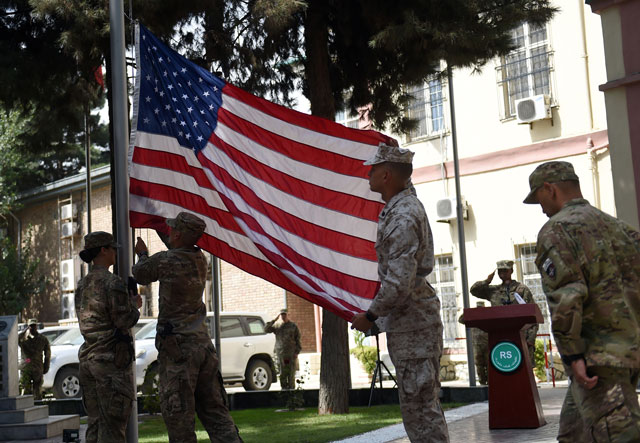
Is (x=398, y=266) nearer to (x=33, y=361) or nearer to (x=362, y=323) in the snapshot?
(x=362, y=323)

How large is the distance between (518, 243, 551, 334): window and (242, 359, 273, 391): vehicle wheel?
6.43 meters

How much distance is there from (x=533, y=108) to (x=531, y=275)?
386 centimetres

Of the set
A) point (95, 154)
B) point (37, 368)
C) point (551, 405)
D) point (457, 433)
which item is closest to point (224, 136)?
point (457, 433)

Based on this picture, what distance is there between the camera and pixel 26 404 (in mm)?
11469

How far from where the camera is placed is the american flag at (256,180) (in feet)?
24.5

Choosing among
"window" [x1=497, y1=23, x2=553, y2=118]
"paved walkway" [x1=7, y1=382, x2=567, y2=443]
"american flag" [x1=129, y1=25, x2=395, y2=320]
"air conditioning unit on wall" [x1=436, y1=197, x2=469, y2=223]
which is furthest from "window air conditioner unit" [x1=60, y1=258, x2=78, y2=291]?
"american flag" [x1=129, y1=25, x2=395, y2=320]

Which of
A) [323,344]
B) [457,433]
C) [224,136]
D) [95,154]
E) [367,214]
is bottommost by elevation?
[457,433]

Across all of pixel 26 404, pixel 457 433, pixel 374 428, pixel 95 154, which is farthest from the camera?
pixel 95 154

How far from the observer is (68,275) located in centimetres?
3734

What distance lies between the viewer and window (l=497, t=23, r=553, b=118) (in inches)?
832

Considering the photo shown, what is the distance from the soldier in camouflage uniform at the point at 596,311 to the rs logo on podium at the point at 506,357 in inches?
184

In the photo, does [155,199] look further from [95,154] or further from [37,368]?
[95,154]

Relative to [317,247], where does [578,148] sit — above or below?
above

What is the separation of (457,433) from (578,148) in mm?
12437
